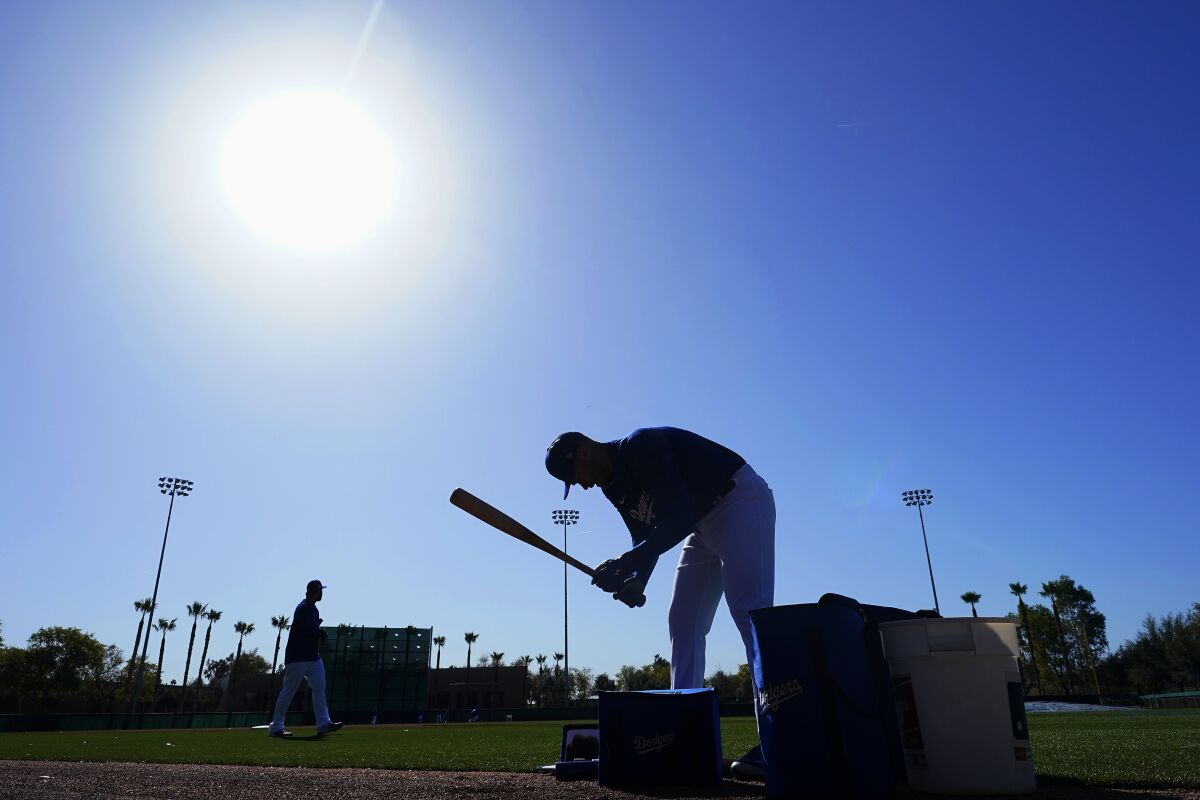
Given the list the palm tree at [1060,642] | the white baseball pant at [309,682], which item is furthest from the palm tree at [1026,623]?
the white baseball pant at [309,682]

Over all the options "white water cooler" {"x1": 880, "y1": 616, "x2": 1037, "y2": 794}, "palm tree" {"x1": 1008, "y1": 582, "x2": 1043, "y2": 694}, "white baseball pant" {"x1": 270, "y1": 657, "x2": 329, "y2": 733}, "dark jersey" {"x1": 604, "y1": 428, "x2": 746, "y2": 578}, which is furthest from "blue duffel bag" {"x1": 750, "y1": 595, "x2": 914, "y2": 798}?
"palm tree" {"x1": 1008, "y1": 582, "x2": 1043, "y2": 694}

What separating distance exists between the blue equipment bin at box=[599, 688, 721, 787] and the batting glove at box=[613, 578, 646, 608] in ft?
2.17

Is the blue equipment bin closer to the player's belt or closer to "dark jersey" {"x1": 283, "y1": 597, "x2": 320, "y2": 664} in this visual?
the player's belt

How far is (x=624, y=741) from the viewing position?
341 centimetres

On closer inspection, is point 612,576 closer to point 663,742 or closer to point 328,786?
point 663,742

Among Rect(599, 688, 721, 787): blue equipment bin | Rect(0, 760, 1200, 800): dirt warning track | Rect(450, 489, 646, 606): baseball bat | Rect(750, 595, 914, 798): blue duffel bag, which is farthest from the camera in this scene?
Result: Rect(450, 489, 646, 606): baseball bat

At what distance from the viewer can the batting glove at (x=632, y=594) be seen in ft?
13.2

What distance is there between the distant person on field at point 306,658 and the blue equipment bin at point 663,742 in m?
7.53

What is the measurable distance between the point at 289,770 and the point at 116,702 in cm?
9213

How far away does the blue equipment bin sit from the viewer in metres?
3.36

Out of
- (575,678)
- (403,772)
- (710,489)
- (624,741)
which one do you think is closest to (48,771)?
(403,772)

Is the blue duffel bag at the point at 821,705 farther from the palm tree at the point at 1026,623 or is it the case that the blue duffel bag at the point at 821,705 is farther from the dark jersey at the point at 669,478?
the palm tree at the point at 1026,623

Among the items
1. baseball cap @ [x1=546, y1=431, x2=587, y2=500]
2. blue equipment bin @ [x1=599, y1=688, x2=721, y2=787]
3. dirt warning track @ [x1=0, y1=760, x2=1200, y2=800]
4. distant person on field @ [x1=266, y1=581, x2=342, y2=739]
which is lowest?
dirt warning track @ [x1=0, y1=760, x2=1200, y2=800]

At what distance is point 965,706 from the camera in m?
2.84
